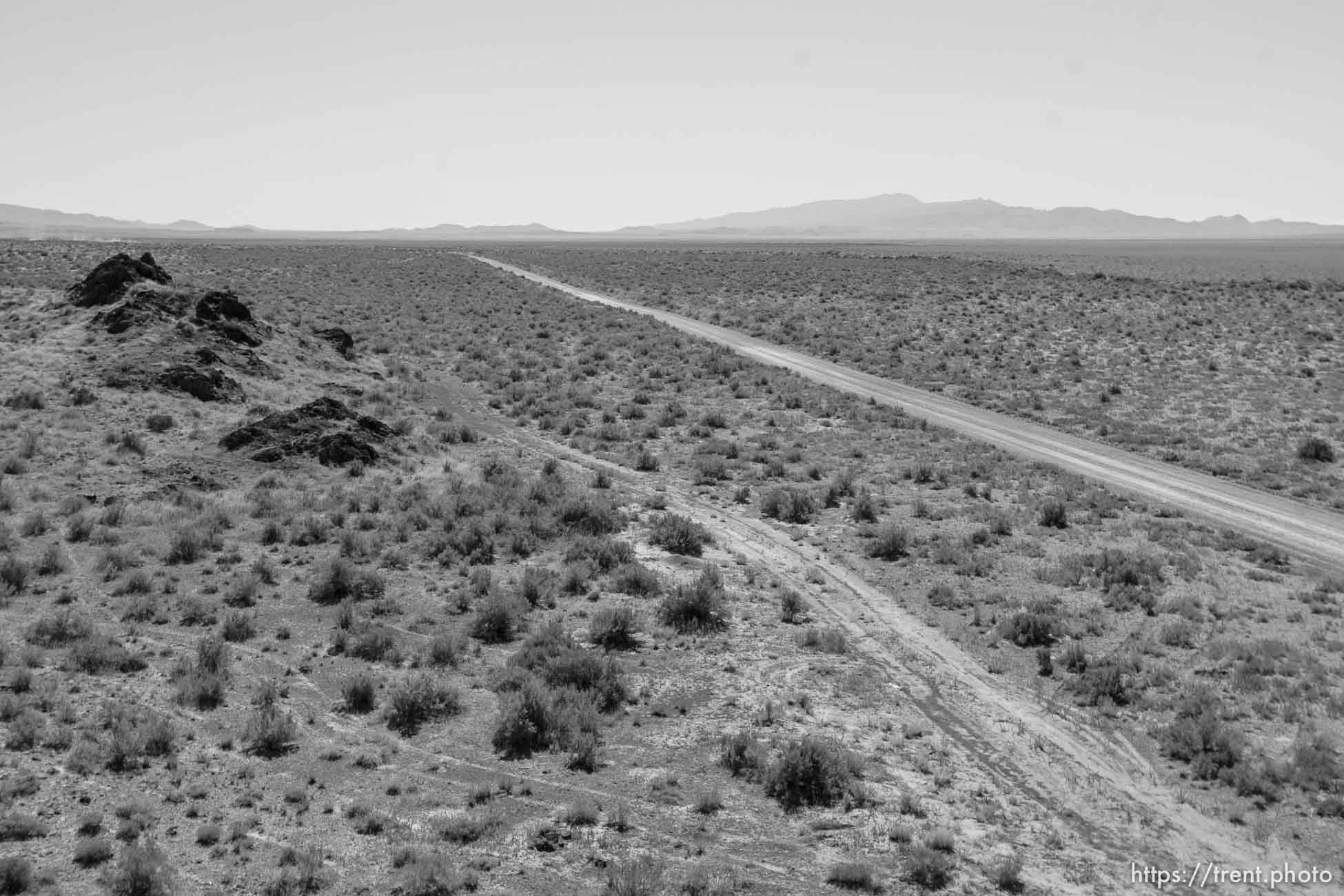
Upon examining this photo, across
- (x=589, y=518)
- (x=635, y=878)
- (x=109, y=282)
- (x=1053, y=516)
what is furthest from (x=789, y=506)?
(x=109, y=282)

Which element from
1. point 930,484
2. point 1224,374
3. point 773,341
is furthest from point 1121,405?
point 773,341

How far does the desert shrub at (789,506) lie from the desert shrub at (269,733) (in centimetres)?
1232

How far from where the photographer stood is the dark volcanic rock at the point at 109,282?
104 feet

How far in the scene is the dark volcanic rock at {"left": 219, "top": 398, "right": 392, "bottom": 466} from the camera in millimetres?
23016

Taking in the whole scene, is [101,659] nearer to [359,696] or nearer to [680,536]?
[359,696]

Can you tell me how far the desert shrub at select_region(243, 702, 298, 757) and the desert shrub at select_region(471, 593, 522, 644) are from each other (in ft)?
11.5

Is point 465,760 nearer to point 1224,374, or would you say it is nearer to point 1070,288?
point 1224,374

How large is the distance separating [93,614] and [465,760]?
23.0ft

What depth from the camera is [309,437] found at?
2361cm

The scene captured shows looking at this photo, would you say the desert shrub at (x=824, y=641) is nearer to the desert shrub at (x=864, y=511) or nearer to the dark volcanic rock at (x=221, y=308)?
the desert shrub at (x=864, y=511)

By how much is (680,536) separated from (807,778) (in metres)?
8.61

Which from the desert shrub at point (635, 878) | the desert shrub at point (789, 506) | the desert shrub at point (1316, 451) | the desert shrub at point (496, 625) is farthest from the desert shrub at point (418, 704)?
the desert shrub at point (1316, 451)

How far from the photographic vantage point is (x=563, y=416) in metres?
30.6

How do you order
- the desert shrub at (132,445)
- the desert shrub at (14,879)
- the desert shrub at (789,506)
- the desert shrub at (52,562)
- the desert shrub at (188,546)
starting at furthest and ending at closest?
the desert shrub at (132,445), the desert shrub at (789,506), the desert shrub at (188,546), the desert shrub at (52,562), the desert shrub at (14,879)
